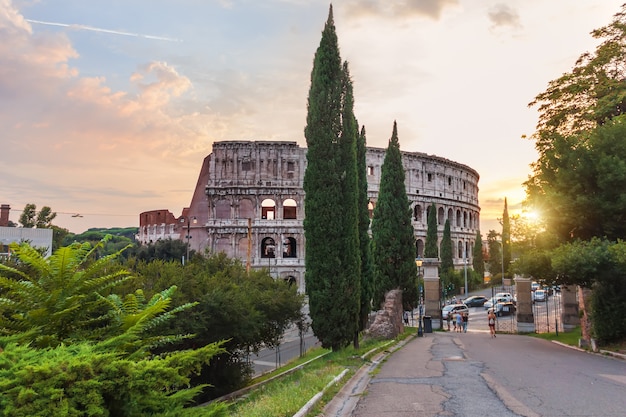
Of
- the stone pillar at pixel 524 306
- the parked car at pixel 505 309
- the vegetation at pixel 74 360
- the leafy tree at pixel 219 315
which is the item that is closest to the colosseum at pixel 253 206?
the parked car at pixel 505 309

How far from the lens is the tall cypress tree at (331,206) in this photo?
17891 millimetres

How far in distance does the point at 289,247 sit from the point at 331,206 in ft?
148

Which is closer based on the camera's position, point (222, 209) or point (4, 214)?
point (4, 214)

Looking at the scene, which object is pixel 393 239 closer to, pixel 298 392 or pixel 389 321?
pixel 389 321

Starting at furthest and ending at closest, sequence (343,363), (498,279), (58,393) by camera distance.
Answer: (498,279) → (343,363) → (58,393)

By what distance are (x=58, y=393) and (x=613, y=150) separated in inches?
821

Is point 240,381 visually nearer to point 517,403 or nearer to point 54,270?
point 517,403

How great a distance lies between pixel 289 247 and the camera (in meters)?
63.0

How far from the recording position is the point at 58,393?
3.76 meters

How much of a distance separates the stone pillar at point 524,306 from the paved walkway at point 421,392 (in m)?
16.2

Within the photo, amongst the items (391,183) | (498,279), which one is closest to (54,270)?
(391,183)

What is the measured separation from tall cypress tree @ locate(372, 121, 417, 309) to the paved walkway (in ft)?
48.6

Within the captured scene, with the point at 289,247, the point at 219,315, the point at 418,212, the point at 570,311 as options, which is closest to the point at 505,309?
the point at 570,311

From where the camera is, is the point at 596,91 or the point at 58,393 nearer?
the point at 58,393
